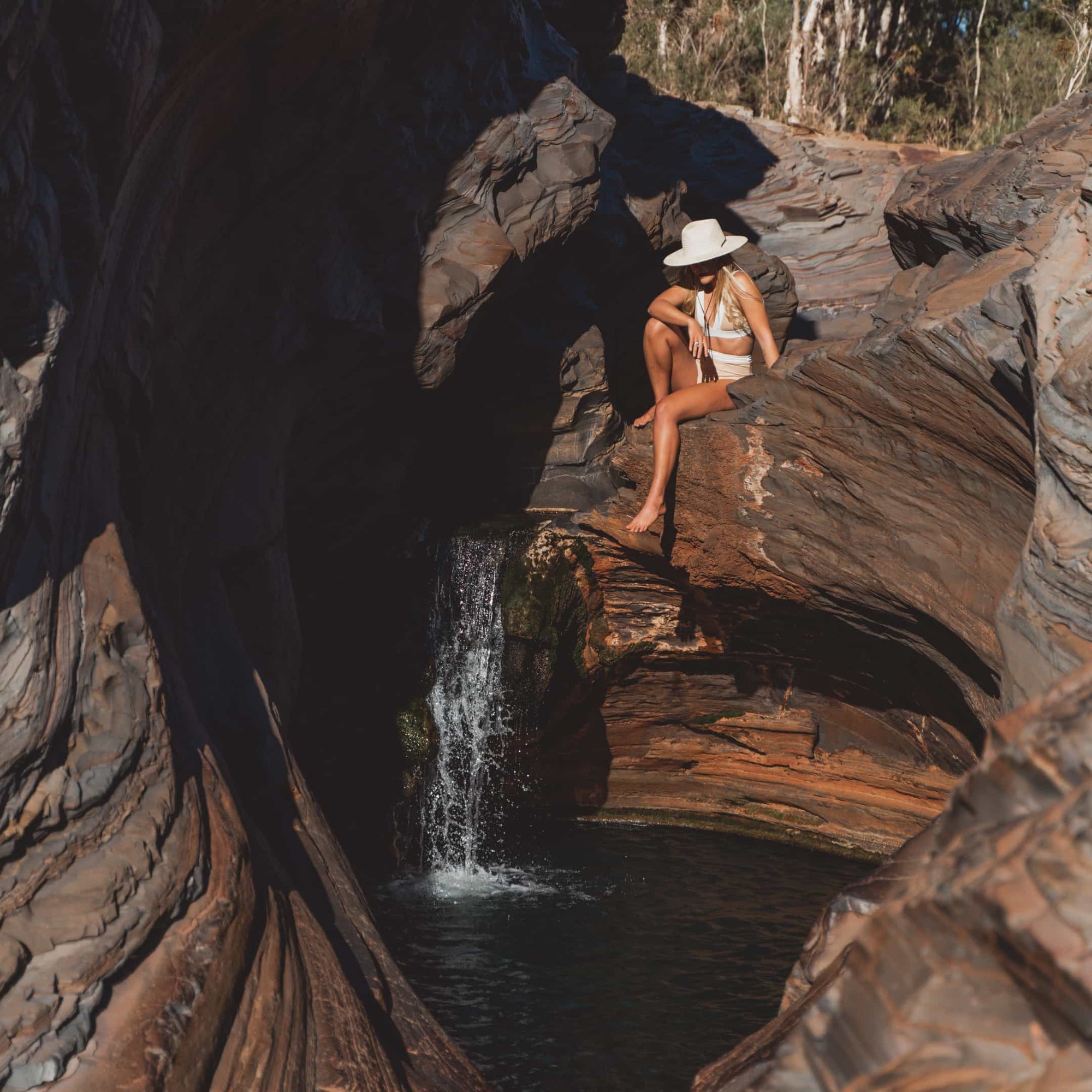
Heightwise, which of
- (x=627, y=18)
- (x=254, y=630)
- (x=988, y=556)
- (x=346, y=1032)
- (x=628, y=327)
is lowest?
(x=346, y=1032)

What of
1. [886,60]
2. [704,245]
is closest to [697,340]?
[704,245]

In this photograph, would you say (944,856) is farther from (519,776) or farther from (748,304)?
(519,776)

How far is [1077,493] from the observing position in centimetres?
327

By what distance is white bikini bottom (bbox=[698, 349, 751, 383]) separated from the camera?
6.87m

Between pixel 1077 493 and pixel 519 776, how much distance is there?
5.84 meters

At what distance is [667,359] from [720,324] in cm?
43

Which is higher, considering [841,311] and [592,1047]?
[841,311]

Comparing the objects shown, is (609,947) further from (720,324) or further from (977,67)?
(977,67)

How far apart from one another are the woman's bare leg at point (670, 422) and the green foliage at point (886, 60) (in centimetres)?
894

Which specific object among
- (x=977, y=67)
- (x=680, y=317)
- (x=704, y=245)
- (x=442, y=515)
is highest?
(x=977, y=67)

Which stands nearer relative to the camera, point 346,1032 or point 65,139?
point 65,139

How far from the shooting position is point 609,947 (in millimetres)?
6523

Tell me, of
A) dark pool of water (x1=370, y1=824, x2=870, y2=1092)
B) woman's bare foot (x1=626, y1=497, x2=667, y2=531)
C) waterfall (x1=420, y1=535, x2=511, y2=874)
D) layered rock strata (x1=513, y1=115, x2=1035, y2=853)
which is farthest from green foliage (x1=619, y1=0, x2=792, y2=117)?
dark pool of water (x1=370, y1=824, x2=870, y2=1092)

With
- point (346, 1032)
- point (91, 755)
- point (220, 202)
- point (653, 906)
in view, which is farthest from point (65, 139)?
point (653, 906)
